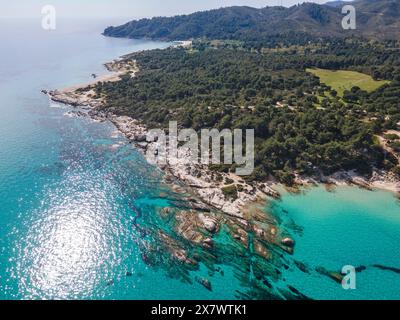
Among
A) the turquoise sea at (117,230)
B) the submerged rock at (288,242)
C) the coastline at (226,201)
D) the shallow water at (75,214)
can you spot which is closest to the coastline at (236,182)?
the coastline at (226,201)

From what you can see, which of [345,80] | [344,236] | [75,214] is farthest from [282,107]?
[75,214]

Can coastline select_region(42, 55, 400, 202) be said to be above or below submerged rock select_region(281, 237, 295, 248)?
above

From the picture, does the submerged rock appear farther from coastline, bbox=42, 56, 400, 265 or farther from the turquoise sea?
the turquoise sea

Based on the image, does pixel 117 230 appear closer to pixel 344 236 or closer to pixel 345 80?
pixel 344 236

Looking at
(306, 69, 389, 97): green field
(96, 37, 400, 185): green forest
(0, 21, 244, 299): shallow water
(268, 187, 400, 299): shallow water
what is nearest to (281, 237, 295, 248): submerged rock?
(268, 187, 400, 299): shallow water

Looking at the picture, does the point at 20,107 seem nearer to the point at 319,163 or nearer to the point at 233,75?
the point at 233,75

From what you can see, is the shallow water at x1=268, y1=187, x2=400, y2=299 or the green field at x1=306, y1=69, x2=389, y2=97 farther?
the green field at x1=306, y1=69, x2=389, y2=97

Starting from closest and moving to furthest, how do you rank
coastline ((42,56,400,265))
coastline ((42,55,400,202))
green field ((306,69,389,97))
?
1. coastline ((42,56,400,265))
2. coastline ((42,55,400,202))
3. green field ((306,69,389,97))
